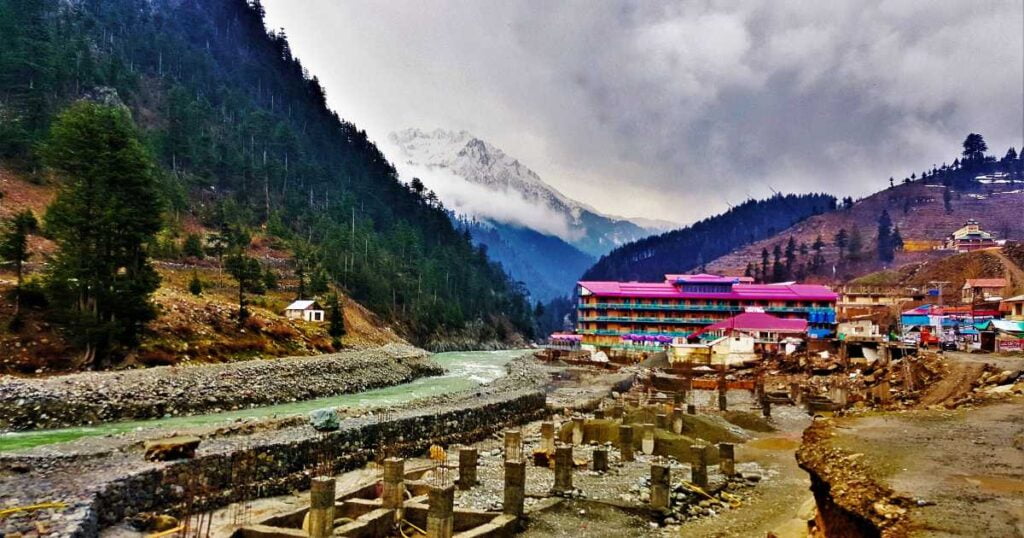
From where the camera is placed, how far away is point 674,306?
105062 millimetres

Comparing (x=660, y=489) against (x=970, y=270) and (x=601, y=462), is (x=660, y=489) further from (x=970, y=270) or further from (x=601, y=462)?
(x=970, y=270)

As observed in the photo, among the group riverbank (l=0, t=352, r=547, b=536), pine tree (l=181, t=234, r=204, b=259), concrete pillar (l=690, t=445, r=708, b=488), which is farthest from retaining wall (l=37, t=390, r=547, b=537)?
pine tree (l=181, t=234, r=204, b=259)

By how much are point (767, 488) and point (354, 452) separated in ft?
51.3

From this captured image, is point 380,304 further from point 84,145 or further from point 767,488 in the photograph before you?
point 767,488

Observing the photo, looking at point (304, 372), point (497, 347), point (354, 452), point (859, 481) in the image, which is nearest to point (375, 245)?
point (497, 347)

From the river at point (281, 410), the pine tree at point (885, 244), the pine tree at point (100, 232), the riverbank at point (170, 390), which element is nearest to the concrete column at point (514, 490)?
the river at point (281, 410)

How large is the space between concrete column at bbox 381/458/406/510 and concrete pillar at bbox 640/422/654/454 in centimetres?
1434

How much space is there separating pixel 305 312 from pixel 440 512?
5710 cm

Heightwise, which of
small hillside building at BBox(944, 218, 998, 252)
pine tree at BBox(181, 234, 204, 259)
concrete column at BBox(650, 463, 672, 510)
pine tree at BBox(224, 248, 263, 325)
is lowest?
concrete column at BBox(650, 463, 672, 510)

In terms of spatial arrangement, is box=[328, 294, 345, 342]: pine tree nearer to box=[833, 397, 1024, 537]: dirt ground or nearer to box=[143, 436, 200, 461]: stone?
box=[143, 436, 200, 461]: stone

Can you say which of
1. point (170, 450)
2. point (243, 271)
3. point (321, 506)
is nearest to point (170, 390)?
point (170, 450)

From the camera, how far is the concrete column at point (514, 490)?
55.5 ft

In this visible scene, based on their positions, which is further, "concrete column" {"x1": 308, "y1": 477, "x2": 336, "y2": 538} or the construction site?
"concrete column" {"x1": 308, "y1": 477, "x2": 336, "y2": 538}

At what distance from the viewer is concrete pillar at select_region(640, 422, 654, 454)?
27719 mm
